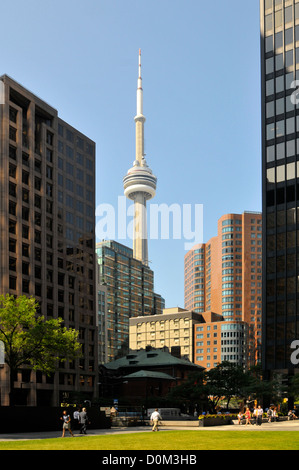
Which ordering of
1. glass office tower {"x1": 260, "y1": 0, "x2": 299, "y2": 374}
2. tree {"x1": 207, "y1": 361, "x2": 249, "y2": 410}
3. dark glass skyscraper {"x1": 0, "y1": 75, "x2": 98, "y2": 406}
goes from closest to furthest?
tree {"x1": 207, "y1": 361, "x2": 249, "y2": 410}
glass office tower {"x1": 260, "y1": 0, "x2": 299, "y2": 374}
dark glass skyscraper {"x1": 0, "y1": 75, "x2": 98, "y2": 406}

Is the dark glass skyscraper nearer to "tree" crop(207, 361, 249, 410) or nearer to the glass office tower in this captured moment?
"tree" crop(207, 361, 249, 410)

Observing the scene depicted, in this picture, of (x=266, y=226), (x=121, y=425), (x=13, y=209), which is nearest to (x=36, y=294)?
(x=13, y=209)

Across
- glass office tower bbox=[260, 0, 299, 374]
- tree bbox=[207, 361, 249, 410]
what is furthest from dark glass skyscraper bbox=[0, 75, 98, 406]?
glass office tower bbox=[260, 0, 299, 374]

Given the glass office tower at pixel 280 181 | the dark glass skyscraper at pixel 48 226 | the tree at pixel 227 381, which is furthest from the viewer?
the dark glass skyscraper at pixel 48 226

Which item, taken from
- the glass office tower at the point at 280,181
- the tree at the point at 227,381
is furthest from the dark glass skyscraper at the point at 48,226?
the glass office tower at the point at 280,181

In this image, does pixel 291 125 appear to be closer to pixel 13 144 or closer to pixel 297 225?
pixel 297 225

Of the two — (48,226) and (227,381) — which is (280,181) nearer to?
(227,381)

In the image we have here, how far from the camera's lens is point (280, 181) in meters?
110

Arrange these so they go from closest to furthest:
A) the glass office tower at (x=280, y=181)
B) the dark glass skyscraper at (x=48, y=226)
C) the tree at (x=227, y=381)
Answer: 1. the tree at (x=227, y=381)
2. the glass office tower at (x=280, y=181)
3. the dark glass skyscraper at (x=48, y=226)

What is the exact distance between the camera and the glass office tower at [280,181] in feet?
346

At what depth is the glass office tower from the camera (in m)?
105

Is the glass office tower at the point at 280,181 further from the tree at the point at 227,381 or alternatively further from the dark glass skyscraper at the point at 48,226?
the dark glass skyscraper at the point at 48,226

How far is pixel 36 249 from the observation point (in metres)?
117
